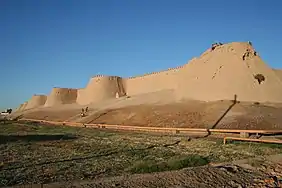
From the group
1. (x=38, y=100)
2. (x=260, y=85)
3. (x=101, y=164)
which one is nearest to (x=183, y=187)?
(x=101, y=164)

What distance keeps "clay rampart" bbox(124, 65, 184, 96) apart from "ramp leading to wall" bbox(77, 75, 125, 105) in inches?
77.8

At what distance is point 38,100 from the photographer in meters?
111

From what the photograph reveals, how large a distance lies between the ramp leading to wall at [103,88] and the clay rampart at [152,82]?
1975 millimetres

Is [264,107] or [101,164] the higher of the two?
[264,107]

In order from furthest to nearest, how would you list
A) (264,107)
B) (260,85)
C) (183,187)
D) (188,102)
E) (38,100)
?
(38,100) → (188,102) → (260,85) → (264,107) → (183,187)

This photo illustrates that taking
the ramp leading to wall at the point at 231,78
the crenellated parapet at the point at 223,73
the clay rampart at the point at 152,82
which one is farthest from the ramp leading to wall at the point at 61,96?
the ramp leading to wall at the point at 231,78

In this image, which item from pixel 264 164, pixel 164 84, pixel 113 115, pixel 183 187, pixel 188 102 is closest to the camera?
pixel 183 187

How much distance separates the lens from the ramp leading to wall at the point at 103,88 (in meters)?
69.1

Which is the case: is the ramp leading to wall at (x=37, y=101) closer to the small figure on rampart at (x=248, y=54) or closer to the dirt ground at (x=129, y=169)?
the small figure on rampart at (x=248, y=54)

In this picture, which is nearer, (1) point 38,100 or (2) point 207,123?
(2) point 207,123

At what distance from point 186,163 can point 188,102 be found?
83.8 ft

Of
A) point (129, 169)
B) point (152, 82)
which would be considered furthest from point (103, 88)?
point (129, 169)

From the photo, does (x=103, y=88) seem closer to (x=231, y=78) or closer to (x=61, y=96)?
(x=61, y=96)

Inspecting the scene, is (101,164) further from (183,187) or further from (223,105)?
(223,105)
